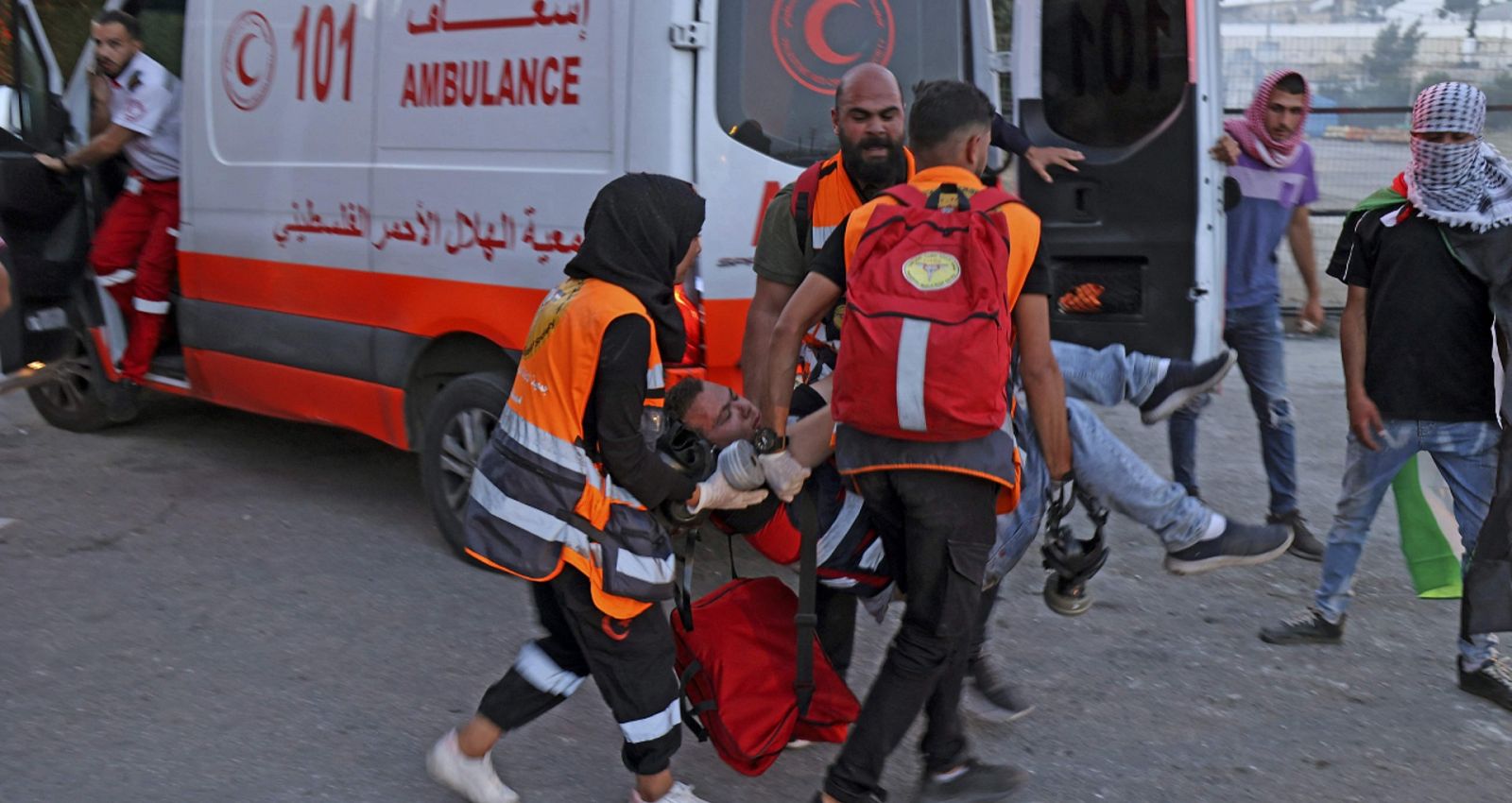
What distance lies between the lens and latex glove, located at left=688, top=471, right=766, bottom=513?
3283mm

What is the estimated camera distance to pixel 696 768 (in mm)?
3848

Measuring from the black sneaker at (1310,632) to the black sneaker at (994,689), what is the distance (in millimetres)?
1041

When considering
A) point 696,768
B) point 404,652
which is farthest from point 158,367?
point 696,768

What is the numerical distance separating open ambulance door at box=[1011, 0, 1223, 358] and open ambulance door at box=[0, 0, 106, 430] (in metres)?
4.22

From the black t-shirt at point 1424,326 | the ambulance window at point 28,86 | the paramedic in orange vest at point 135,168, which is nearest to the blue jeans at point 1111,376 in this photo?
the black t-shirt at point 1424,326

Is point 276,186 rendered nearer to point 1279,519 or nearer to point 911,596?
point 911,596

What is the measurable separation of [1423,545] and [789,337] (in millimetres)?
2235

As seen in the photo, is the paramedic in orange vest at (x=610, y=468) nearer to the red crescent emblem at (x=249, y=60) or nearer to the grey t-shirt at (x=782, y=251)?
the grey t-shirt at (x=782, y=251)

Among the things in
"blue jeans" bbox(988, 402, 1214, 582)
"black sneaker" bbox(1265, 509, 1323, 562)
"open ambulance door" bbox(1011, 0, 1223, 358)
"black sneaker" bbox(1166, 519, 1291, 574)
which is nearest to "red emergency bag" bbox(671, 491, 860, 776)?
"blue jeans" bbox(988, 402, 1214, 582)

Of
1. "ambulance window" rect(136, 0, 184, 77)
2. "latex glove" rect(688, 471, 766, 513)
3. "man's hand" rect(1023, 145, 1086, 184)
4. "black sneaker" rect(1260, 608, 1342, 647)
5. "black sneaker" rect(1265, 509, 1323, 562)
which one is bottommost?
"black sneaker" rect(1260, 608, 1342, 647)

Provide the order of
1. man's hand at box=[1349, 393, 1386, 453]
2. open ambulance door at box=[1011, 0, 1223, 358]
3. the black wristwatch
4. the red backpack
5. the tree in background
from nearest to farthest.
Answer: the red backpack
the black wristwatch
man's hand at box=[1349, 393, 1386, 453]
open ambulance door at box=[1011, 0, 1223, 358]
the tree in background

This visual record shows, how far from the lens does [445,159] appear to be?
5199mm

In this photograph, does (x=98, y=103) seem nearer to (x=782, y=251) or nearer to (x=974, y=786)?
(x=782, y=251)

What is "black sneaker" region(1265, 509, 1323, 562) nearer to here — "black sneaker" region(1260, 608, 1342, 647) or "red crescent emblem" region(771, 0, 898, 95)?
"black sneaker" region(1260, 608, 1342, 647)
